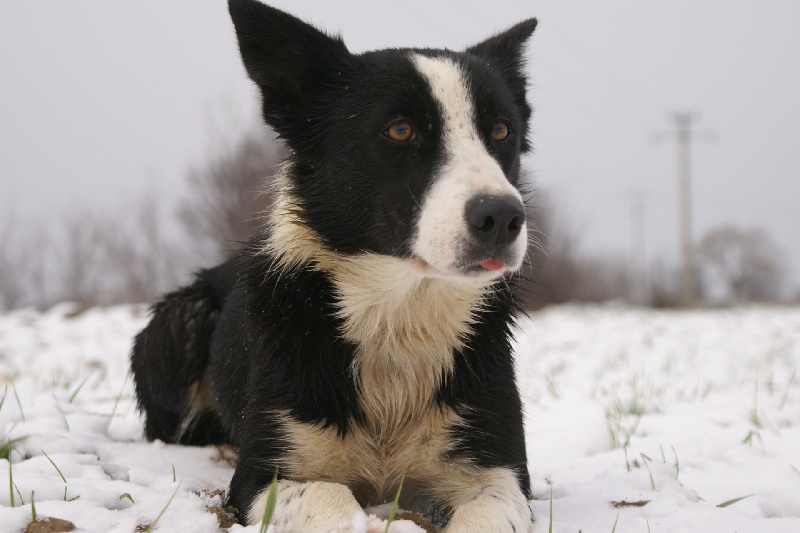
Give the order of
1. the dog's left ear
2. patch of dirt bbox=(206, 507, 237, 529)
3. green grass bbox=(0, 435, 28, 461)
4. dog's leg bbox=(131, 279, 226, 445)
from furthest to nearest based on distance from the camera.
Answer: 1. dog's leg bbox=(131, 279, 226, 445)
2. the dog's left ear
3. green grass bbox=(0, 435, 28, 461)
4. patch of dirt bbox=(206, 507, 237, 529)

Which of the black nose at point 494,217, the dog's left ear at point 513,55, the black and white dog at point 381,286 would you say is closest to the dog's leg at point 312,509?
the black and white dog at point 381,286

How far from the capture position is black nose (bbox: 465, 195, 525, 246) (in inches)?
91.1

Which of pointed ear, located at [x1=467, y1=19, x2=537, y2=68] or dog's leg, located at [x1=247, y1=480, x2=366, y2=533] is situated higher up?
pointed ear, located at [x1=467, y1=19, x2=537, y2=68]

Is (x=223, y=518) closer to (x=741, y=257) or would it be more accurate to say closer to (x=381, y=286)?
(x=381, y=286)

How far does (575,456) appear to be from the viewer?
392 cm

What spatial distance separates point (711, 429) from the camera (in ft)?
13.8

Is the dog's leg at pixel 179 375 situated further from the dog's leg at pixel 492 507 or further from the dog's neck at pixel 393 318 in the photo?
the dog's leg at pixel 492 507

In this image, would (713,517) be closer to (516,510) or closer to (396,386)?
(516,510)

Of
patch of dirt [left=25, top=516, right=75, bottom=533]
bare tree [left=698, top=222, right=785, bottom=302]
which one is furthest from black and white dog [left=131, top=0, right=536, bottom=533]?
bare tree [left=698, top=222, right=785, bottom=302]

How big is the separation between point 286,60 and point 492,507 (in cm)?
188

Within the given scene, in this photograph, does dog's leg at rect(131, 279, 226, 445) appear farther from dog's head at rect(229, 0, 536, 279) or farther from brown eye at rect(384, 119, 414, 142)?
brown eye at rect(384, 119, 414, 142)

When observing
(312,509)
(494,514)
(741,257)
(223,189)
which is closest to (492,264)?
(494,514)

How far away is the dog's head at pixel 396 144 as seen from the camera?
7.98 ft

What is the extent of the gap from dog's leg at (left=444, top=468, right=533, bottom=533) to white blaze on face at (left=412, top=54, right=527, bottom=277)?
73 cm
